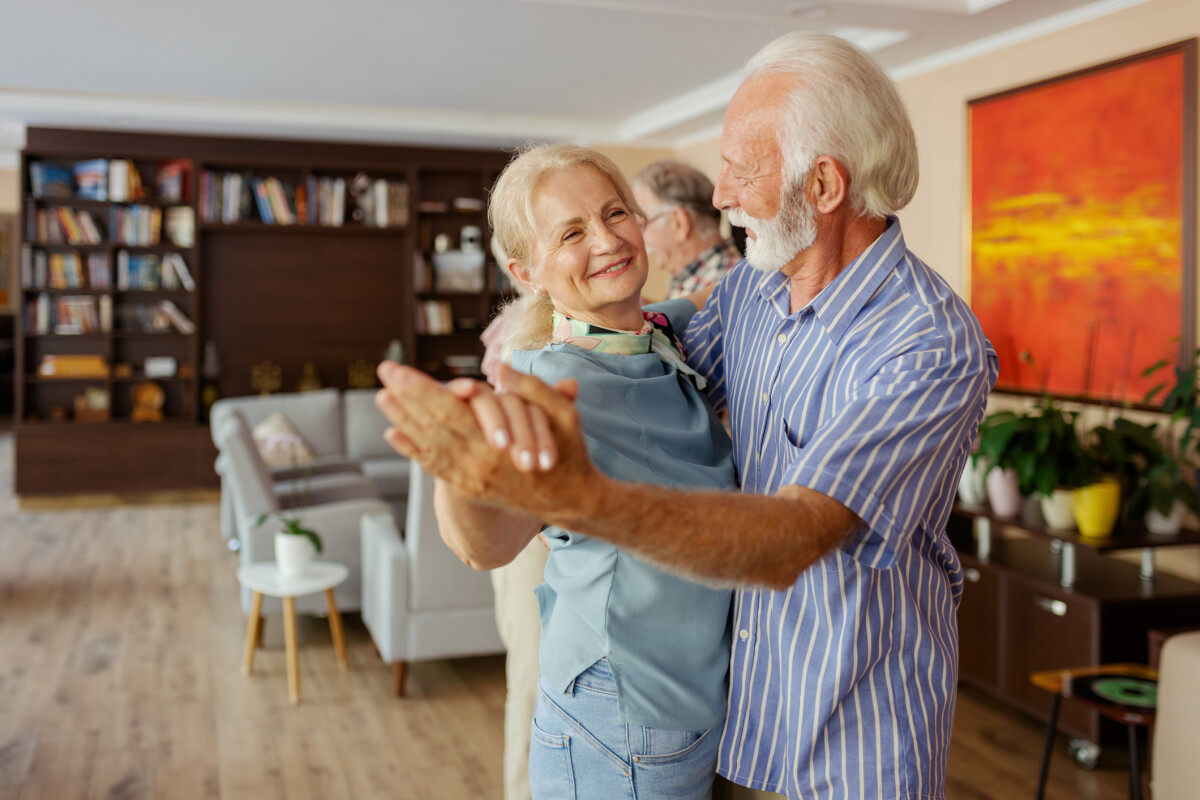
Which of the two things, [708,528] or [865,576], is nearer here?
[708,528]

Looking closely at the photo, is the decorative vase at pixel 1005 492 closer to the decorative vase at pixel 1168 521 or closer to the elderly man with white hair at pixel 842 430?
the decorative vase at pixel 1168 521

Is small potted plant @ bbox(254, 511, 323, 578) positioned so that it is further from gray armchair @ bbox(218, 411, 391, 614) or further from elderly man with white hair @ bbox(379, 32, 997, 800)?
elderly man with white hair @ bbox(379, 32, 997, 800)

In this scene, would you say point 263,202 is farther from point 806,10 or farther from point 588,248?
point 588,248

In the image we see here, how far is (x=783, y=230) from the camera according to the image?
125cm

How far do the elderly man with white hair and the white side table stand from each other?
3.11 m

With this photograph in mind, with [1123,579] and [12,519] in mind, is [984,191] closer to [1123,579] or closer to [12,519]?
[1123,579]

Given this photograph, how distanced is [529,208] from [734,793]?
0.85 meters

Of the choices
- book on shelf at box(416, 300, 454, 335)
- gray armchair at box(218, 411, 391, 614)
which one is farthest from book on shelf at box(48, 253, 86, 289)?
gray armchair at box(218, 411, 391, 614)

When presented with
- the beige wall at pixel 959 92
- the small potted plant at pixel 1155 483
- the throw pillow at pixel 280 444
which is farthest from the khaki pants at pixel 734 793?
the throw pillow at pixel 280 444

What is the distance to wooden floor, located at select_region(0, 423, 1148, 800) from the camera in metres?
3.36

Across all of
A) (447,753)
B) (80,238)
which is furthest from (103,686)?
(80,238)

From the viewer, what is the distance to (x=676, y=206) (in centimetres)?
255

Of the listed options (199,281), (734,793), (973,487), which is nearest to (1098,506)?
(973,487)

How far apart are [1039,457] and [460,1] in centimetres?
319
